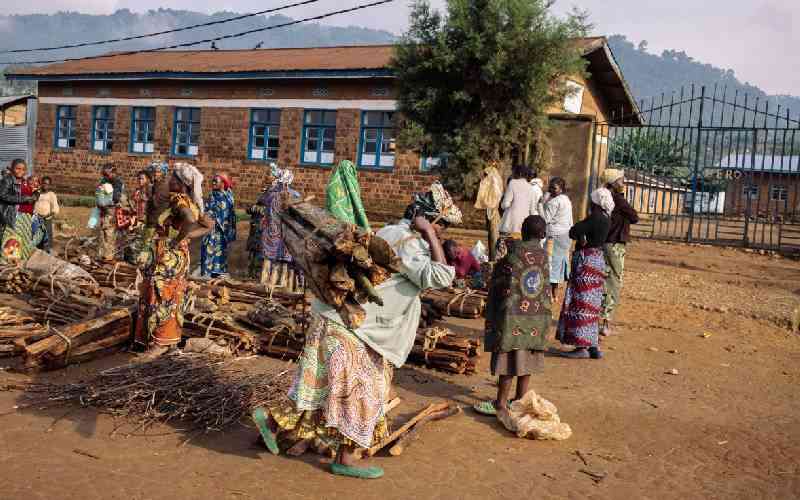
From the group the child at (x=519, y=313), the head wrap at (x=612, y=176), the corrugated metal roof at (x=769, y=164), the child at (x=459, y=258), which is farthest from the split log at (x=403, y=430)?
the corrugated metal roof at (x=769, y=164)

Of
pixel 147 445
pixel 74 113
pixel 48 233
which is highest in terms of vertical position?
pixel 74 113

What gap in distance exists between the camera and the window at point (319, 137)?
64.7ft

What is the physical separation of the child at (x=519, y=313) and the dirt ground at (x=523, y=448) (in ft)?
1.56

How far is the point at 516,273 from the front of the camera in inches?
217

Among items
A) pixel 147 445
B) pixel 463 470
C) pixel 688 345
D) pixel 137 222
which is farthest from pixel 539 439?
pixel 137 222

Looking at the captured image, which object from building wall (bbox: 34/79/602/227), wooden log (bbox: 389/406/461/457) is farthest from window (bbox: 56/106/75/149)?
wooden log (bbox: 389/406/461/457)

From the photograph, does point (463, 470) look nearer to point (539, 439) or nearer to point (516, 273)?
point (539, 439)

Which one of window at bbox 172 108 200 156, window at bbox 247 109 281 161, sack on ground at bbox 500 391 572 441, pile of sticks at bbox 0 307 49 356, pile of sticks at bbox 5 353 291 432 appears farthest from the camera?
window at bbox 172 108 200 156

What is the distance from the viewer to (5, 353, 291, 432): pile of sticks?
5.01 m

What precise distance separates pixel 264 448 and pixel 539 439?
6.45ft

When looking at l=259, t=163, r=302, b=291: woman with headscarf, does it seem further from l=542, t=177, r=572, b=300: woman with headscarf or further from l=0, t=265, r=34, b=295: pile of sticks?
l=542, t=177, r=572, b=300: woman with headscarf

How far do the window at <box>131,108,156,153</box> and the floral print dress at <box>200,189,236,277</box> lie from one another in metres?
13.3

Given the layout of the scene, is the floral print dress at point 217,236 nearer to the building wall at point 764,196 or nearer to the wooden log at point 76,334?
the wooden log at point 76,334

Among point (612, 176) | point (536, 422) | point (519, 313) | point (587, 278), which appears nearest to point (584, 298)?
point (587, 278)
